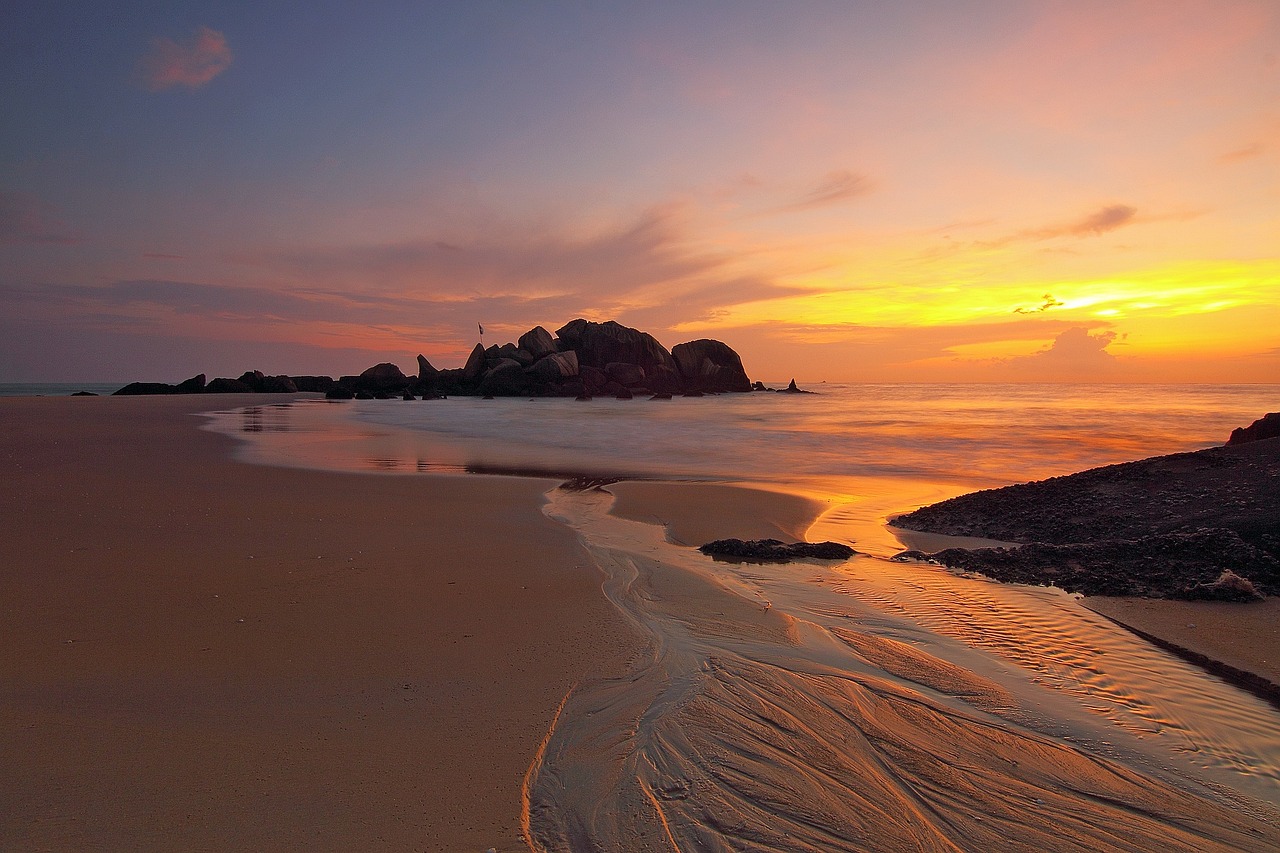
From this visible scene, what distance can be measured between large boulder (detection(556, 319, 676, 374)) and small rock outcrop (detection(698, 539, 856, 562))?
2659 inches

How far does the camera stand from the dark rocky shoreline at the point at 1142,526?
218 inches

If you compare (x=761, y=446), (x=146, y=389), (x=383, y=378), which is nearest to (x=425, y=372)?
(x=383, y=378)

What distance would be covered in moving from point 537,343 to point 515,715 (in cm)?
7272

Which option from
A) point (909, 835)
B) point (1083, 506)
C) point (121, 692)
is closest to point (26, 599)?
point (121, 692)

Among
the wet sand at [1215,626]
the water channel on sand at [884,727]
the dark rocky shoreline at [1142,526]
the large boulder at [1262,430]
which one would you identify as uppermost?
the large boulder at [1262,430]

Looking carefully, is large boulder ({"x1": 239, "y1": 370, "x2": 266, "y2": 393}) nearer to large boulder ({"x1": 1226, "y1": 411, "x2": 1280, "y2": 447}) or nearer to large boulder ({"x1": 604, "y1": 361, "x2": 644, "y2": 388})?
large boulder ({"x1": 604, "y1": 361, "x2": 644, "y2": 388})

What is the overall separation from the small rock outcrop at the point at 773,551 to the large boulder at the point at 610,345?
6755 cm

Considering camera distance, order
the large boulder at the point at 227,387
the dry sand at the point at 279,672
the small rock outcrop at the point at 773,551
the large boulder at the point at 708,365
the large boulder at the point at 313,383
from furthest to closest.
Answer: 1. the large boulder at the point at 313,383
2. the large boulder at the point at 708,365
3. the large boulder at the point at 227,387
4. the small rock outcrop at the point at 773,551
5. the dry sand at the point at 279,672

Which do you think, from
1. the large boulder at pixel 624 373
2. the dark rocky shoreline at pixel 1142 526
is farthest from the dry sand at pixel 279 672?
the large boulder at pixel 624 373

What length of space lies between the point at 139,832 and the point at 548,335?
75.8m

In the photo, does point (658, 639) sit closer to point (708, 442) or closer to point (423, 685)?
point (423, 685)

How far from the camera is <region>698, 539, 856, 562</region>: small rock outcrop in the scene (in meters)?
6.83

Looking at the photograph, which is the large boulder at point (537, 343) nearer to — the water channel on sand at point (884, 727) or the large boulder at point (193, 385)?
the large boulder at point (193, 385)

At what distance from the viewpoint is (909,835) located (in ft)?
8.16
